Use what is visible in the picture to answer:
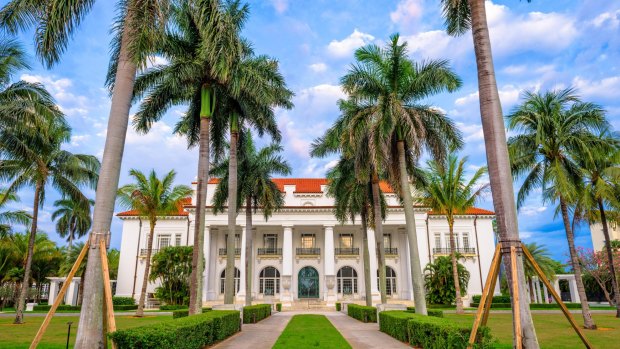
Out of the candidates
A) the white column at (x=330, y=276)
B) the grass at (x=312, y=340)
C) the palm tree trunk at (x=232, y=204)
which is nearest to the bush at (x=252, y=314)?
the palm tree trunk at (x=232, y=204)

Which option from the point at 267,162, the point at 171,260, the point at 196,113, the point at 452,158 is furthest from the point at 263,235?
the point at 196,113

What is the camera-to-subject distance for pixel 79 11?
8.89 m

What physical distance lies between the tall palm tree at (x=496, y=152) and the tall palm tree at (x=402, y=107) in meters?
6.22

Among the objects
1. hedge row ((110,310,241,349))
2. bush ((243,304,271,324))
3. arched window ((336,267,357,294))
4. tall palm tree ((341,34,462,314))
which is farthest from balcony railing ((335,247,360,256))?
hedge row ((110,310,241,349))

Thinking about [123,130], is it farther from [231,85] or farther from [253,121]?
[253,121]

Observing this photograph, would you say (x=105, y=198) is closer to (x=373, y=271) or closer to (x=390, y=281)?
(x=373, y=271)

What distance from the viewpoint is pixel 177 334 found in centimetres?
844

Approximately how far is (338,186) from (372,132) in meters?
9.45

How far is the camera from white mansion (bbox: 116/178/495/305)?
129 ft

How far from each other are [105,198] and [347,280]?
35788 mm

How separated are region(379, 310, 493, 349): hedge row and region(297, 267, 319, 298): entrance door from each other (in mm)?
26632

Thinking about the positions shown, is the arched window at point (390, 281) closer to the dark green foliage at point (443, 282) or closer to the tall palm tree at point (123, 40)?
the dark green foliage at point (443, 282)

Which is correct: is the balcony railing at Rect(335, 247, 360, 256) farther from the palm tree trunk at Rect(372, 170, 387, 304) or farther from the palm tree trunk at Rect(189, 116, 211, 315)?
the palm tree trunk at Rect(189, 116, 211, 315)

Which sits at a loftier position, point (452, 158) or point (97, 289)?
point (452, 158)
